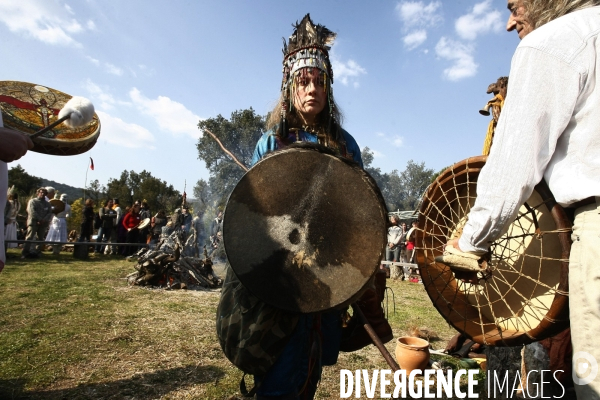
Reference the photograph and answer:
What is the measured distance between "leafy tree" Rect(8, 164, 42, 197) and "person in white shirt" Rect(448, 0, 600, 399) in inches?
1661

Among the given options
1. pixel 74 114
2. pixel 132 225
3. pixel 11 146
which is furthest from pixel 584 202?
pixel 132 225

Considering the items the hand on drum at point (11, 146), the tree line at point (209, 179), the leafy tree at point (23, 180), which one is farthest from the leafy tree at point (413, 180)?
the hand on drum at point (11, 146)

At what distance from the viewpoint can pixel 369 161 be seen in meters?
64.8

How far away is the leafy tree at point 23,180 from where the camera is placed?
115 feet

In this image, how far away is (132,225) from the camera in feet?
43.1

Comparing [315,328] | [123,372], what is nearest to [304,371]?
[315,328]

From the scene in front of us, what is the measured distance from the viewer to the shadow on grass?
271 cm

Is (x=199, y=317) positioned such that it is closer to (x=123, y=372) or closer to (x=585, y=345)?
(x=123, y=372)

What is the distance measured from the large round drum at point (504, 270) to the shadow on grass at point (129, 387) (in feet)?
7.59

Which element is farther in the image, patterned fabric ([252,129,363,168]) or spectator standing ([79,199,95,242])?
spectator standing ([79,199,95,242])

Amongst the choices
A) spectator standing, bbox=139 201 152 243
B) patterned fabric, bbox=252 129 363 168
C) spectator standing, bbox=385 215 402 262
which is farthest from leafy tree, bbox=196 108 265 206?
patterned fabric, bbox=252 129 363 168

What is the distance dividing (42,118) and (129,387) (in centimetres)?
250

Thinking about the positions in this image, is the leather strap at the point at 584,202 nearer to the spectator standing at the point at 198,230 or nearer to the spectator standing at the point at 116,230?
the spectator standing at the point at 198,230

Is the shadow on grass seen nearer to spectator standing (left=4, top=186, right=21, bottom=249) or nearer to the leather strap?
the leather strap
